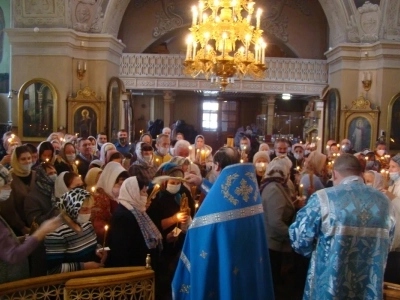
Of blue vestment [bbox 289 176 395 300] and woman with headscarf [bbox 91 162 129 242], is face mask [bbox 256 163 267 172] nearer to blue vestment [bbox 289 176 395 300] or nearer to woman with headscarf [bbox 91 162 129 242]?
woman with headscarf [bbox 91 162 129 242]

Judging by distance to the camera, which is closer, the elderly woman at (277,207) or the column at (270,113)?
the elderly woman at (277,207)

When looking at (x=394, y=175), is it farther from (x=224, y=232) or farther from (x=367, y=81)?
(x=367, y=81)

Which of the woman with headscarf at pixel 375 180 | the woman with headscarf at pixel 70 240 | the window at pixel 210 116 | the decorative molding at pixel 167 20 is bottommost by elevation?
the woman with headscarf at pixel 70 240

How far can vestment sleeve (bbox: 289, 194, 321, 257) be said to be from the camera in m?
2.96

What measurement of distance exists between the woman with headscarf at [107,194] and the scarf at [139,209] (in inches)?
22.8

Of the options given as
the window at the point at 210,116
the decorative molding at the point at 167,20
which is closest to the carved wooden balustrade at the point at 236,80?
the decorative molding at the point at 167,20

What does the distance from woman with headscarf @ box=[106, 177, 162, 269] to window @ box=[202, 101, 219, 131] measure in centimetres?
1952

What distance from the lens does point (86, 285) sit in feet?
9.36

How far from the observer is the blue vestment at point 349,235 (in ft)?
9.53

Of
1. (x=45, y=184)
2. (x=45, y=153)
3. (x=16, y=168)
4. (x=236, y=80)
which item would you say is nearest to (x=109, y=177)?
(x=45, y=184)

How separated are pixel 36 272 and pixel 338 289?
7.29ft

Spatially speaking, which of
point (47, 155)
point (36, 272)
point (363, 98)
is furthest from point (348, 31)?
point (36, 272)

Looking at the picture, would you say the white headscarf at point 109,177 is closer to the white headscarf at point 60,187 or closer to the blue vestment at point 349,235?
the white headscarf at point 60,187

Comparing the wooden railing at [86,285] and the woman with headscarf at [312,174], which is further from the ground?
the woman with headscarf at [312,174]
